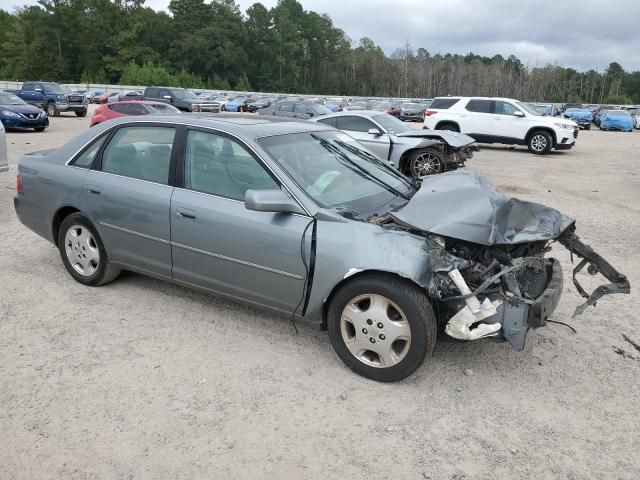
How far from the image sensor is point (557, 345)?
4051 mm

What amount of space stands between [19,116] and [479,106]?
15.9m

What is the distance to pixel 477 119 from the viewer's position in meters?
18.3

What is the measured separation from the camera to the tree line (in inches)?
3310

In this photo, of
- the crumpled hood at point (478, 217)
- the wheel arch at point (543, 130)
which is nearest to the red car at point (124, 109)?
the wheel arch at point (543, 130)

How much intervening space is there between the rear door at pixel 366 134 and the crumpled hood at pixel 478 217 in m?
7.23

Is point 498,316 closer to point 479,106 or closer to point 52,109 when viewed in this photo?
point 479,106

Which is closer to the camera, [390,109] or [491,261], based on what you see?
[491,261]

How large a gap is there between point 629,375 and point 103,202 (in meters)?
4.20

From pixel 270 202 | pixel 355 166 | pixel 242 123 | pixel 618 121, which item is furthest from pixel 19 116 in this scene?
pixel 618 121

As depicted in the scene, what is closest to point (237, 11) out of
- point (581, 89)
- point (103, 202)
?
point (581, 89)

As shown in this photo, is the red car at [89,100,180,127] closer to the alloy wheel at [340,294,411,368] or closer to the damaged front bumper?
the alloy wheel at [340,294,411,368]

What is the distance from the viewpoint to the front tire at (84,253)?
4.71 metres

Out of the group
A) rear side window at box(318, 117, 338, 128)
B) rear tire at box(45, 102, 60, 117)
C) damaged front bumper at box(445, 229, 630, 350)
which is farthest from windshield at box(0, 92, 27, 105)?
damaged front bumper at box(445, 229, 630, 350)

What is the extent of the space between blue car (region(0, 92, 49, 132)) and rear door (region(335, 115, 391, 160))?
12.6 metres
